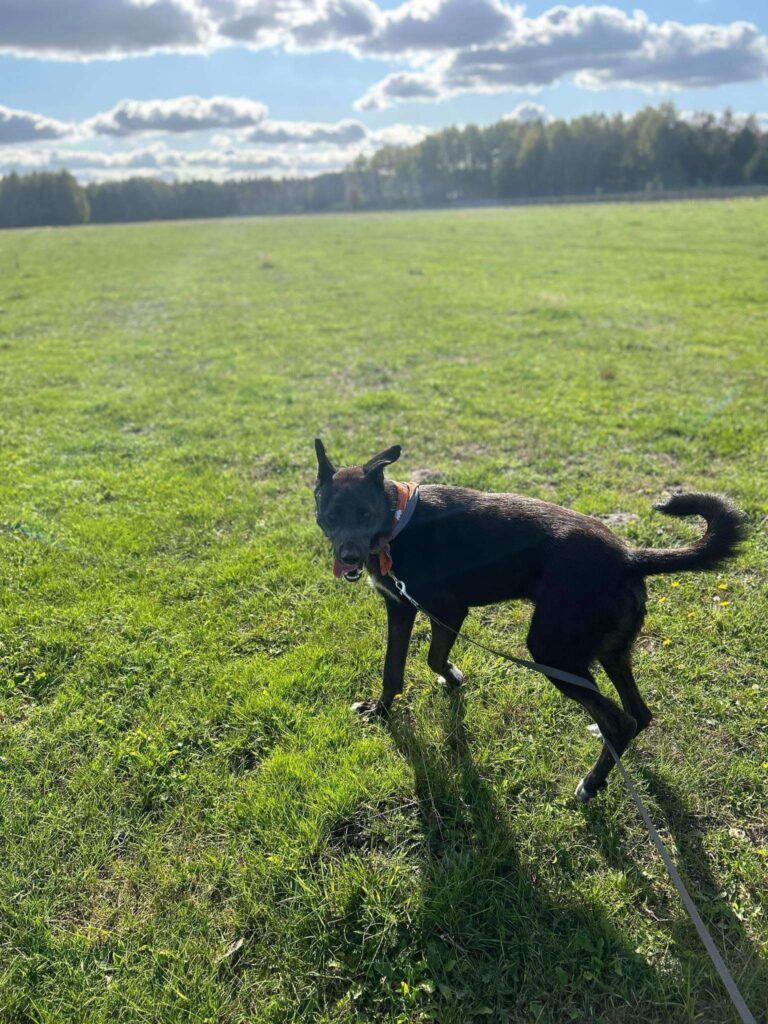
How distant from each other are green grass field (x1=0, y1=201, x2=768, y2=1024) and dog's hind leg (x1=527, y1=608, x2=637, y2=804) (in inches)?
11.8

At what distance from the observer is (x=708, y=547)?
3.37 m

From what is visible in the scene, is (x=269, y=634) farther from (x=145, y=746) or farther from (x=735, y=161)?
(x=735, y=161)

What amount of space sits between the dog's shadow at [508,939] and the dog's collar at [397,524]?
1425mm

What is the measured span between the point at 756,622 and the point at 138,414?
30.1 feet

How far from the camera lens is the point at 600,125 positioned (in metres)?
109

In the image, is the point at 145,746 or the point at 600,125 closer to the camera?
the point at 145,746

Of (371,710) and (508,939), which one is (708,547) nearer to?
(508,939)

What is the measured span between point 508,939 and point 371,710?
1636 millimetres

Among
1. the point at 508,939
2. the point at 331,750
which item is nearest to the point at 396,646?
the point at 331,750

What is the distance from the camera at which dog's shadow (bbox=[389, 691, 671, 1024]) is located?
2.71 meters

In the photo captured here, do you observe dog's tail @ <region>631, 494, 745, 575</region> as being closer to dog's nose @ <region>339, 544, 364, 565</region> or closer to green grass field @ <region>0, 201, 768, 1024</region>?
green grass field @ <region>0, 201, 768, 1024</region>

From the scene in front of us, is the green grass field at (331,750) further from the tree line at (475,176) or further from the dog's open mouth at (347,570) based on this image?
the tree line at (475,176)

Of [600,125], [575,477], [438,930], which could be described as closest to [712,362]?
[575,477]

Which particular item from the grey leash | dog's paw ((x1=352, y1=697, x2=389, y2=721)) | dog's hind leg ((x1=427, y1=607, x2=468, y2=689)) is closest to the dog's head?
the grey leash
